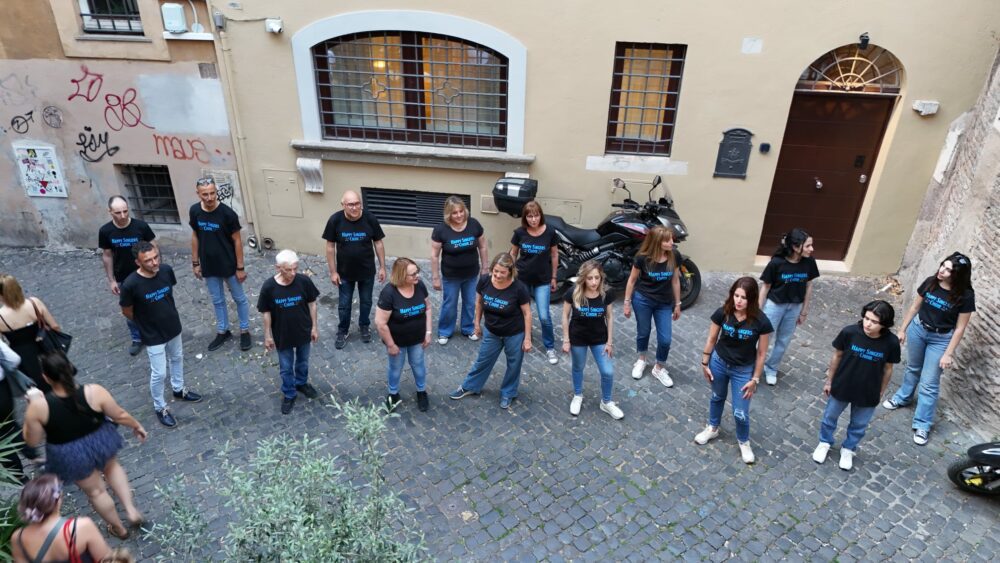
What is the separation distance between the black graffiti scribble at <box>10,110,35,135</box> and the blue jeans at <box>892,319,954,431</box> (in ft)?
32.2

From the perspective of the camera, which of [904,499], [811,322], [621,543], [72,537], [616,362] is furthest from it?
[811,322]

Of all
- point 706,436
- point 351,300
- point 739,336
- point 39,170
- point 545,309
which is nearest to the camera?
point 739,336

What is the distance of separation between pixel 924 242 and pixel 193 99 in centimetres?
868

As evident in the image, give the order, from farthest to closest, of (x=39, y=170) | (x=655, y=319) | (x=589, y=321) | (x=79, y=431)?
(x=39, y=170), (x=655, y=319), (x=589, y=321), (x=79, y=431)

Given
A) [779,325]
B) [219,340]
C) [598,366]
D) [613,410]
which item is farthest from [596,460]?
[219,340]

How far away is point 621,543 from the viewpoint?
464 centimetres

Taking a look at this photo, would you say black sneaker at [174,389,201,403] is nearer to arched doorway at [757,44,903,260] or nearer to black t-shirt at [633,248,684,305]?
black t-shirt at [633,248,684,305]

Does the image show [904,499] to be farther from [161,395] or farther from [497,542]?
[161,395]

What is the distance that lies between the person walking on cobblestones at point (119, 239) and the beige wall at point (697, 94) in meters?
2.23

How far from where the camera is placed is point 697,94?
748cm

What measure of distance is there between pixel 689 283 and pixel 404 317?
11.9 feet

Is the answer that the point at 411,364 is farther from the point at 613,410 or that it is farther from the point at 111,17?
the point at 111,17

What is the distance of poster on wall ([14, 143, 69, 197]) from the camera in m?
8.35

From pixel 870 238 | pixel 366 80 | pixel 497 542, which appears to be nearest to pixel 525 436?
pixel 497 542
